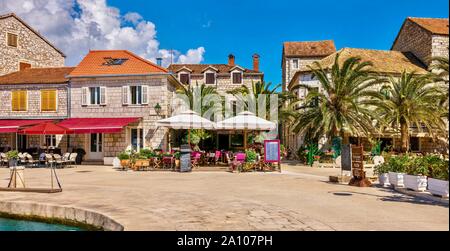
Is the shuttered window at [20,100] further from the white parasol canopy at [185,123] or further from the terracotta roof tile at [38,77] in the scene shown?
the white parasol canopy at [185,123]

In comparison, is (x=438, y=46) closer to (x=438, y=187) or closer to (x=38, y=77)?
(x=438, y=187)

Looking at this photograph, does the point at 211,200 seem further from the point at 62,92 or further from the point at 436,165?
the point at 62,92

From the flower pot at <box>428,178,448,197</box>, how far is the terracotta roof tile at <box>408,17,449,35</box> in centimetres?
2633

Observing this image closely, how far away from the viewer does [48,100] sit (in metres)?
26.4

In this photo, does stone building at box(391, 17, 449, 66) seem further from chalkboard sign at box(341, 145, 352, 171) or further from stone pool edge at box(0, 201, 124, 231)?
stone pool edge at box(0, 201, 124, 231)

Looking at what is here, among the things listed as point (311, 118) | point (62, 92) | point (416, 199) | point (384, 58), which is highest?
point (384, 58)

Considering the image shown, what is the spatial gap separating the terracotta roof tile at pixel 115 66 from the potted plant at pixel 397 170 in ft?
53.1

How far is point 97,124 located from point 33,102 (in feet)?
22.4

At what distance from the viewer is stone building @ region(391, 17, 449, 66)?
31.9 metres

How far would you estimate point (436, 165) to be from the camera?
36.6ft

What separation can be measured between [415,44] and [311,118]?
19.1 m

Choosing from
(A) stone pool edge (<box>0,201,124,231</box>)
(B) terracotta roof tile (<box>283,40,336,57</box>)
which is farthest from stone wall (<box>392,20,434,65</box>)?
(A) stone pool edge (<box>0,201,124,231</box>)

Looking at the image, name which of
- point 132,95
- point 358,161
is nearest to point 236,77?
point 132,95

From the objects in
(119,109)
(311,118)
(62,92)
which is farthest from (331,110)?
(62,92)
